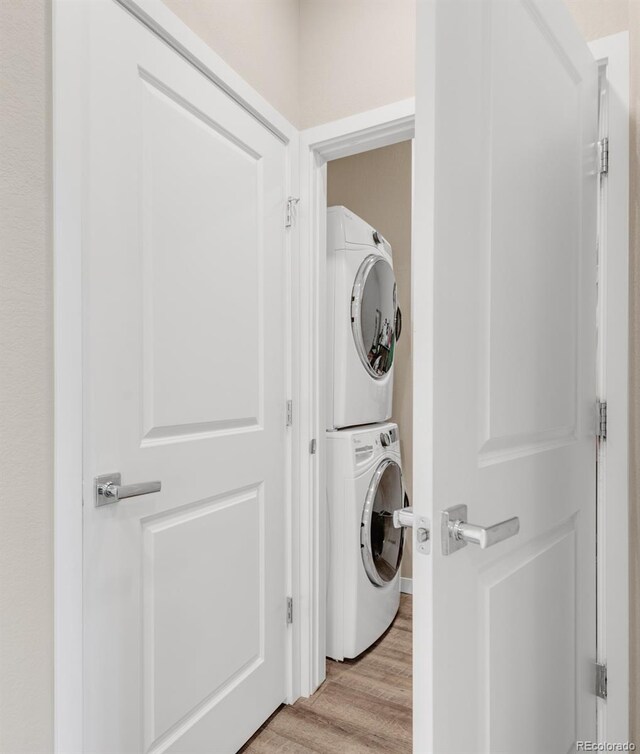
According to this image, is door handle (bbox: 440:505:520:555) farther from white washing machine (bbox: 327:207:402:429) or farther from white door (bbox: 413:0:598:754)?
white washing machine (bbox: 327:207:402:429)

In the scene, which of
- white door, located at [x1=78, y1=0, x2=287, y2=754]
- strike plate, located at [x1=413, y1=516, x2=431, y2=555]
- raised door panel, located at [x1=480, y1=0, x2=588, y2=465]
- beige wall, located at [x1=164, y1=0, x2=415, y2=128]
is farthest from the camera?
beige wall, located at [x1=164, y1=0, x2=415, y2=128]

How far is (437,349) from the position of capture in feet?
2.35

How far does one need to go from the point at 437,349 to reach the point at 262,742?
154 centimetres

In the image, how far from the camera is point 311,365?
6.12 feet

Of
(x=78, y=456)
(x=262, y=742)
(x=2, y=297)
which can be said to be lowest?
(x=262, y=742)

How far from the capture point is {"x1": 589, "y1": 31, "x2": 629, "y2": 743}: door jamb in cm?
128

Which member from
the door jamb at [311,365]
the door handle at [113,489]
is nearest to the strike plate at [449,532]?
the door handle at [113,489]

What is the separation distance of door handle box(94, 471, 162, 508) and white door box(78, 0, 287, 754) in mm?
15

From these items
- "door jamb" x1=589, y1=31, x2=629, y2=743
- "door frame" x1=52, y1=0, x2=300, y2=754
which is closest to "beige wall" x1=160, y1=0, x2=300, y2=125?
"door frame" x1=52, y1=0, x2=300, y2=754

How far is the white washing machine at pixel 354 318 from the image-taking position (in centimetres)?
210

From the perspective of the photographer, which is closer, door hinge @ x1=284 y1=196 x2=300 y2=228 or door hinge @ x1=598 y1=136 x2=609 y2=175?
door hinge @ x1=598 y1=136 x2=609 y2=175

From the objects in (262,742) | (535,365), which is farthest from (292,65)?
(262,742)

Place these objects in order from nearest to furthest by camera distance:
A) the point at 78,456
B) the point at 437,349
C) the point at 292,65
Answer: the point at 437,349
the point at 78,456
the point at 292,65

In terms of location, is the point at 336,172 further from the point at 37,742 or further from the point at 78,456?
Answer: the point at 37,742
